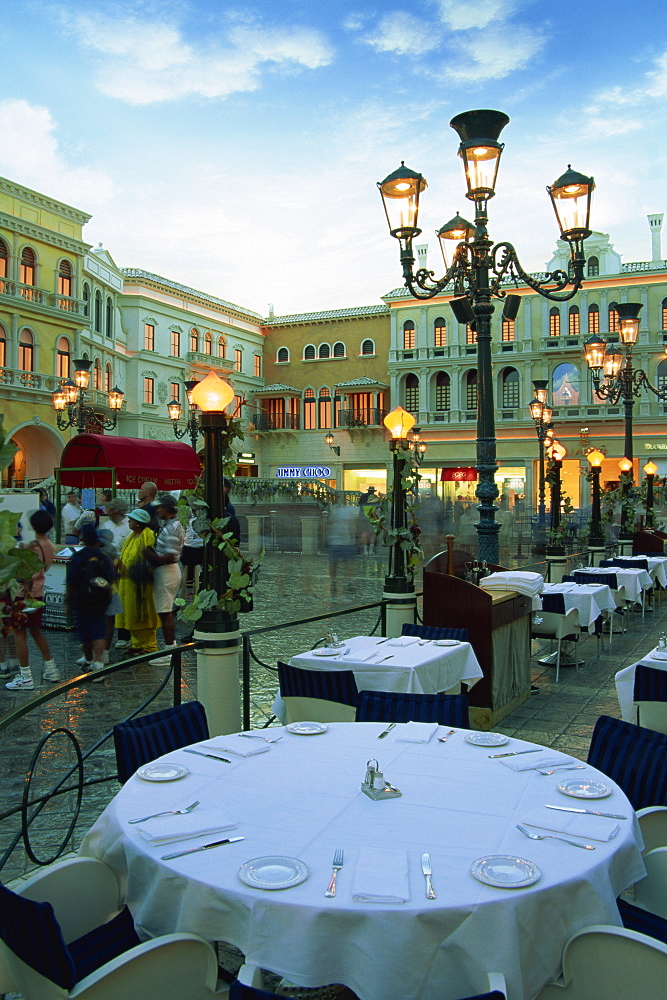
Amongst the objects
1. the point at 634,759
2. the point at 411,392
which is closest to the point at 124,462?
the point at 634,759

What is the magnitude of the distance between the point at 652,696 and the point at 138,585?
18.4 feet

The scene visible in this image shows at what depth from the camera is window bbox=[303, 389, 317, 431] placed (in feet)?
Result: 166

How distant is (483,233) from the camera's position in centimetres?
821

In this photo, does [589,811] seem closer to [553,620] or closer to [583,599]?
[553,620]

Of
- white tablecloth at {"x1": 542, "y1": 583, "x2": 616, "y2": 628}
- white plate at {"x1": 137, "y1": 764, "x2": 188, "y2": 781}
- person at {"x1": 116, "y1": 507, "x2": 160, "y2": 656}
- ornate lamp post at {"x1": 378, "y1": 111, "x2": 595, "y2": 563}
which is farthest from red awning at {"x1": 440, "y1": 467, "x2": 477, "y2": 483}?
white plate at {"x1": 137, "y1": 764, "x2": 188, "y2": 781}

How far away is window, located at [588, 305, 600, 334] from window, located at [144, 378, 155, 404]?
78.3 ft

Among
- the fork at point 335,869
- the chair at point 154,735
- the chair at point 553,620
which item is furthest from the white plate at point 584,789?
the chair at point 553,620

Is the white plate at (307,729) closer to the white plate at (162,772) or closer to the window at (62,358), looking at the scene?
the white plate at (162,772)

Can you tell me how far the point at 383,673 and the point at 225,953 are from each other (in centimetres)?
234

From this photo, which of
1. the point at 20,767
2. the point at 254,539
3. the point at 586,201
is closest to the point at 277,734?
the point at 20,767

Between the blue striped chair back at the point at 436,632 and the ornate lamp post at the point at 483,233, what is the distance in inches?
70.9

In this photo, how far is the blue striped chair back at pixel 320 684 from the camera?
16.2 ft

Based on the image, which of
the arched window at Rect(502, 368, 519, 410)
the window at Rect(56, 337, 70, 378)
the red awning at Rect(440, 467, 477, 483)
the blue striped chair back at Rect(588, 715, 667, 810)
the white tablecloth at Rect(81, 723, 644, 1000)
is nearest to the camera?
the white tablecloth at Rect(81, 723, 644, 1000)

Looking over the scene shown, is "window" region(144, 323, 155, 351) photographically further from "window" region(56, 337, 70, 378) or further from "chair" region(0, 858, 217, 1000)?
"chair" region(0, 858, 217, 1000)
